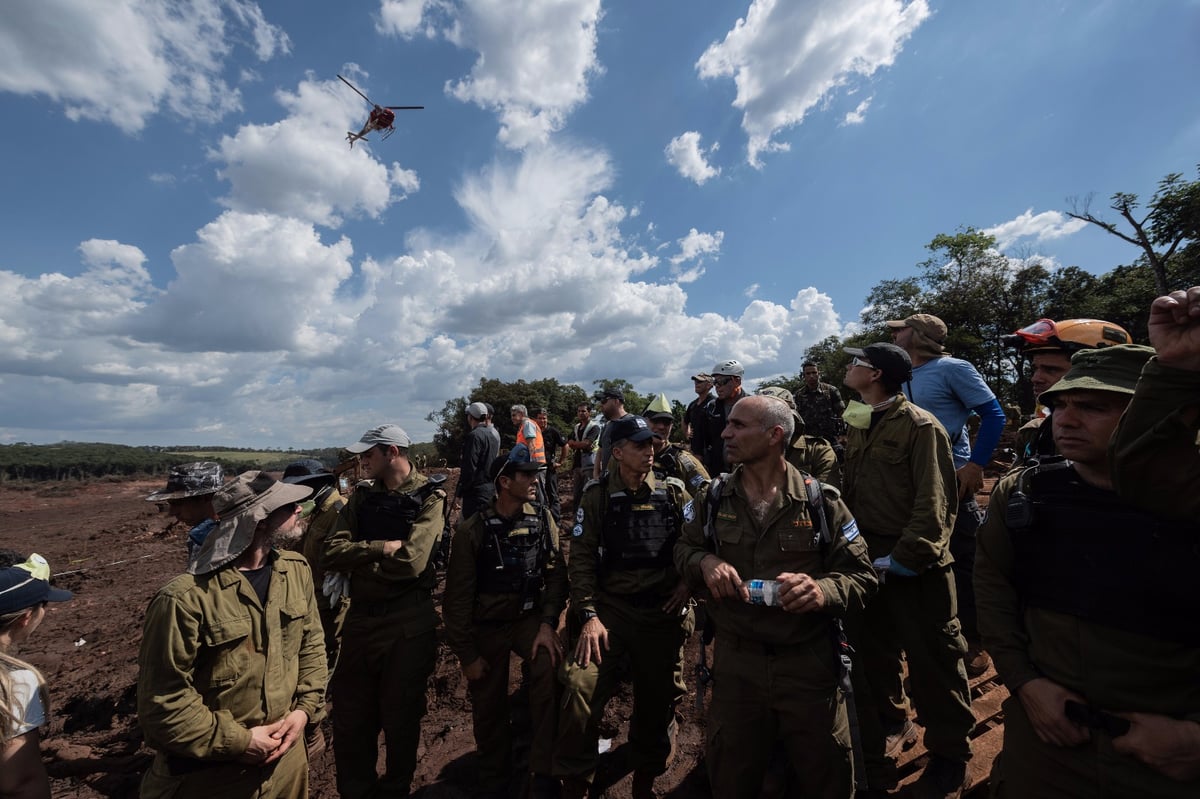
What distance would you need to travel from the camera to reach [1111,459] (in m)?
1.58

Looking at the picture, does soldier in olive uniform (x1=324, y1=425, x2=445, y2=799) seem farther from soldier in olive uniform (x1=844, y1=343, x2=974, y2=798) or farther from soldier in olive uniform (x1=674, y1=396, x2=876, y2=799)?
soldier in olive uniform (x1=844, y1=343, x2=974, y2=798)

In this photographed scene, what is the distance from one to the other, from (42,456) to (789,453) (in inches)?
3255

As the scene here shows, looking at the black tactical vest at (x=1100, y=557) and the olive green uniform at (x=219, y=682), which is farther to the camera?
the olive green uniform at (x=219, y=682)

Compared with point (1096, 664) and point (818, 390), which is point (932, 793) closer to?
point (1096, 664)

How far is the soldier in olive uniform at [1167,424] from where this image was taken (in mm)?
1395

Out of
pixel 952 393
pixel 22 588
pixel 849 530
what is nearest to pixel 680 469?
pixel 849 530

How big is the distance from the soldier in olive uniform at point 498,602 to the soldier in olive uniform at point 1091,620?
2557mm

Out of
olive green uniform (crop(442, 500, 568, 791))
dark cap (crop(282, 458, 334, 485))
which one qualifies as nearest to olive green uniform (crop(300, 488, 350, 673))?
dark cap (crop(282, 458, 334, 485))

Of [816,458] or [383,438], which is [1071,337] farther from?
[383,438]

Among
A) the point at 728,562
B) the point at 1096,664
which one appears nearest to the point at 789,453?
the point at 728,562

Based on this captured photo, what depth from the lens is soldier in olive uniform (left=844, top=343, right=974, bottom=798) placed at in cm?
288

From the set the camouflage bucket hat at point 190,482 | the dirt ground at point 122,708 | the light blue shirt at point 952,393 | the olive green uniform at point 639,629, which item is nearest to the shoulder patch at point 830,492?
the olive green uniform at point 639,629

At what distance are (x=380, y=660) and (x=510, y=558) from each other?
3.94 ft

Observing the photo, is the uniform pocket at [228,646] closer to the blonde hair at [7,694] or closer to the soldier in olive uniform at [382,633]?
the blonde hair at [7,694]
